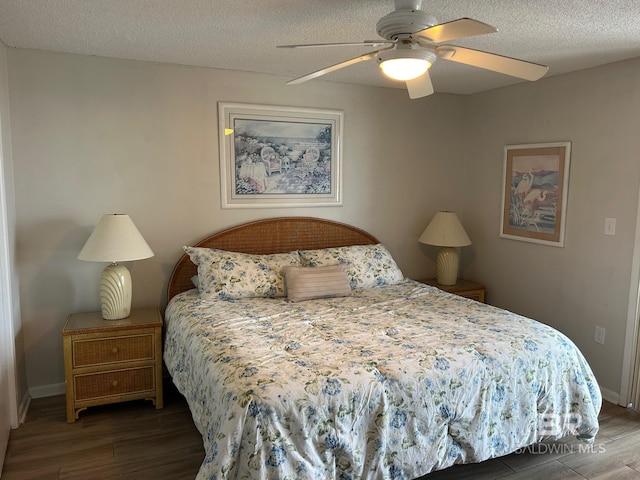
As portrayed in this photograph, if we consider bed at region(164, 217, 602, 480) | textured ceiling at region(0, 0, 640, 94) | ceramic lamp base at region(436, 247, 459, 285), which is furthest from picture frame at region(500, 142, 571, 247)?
bed at region(164, 217, 602, 480)

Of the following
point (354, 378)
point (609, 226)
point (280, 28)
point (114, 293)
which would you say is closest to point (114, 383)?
point (114, 293)

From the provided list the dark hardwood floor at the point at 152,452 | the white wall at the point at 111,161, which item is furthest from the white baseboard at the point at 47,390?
the dark hardwood floor at the point at 152,452

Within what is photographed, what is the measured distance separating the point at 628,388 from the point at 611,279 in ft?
2.36

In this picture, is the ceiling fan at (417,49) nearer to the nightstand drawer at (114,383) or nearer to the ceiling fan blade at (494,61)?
the ceiling fan blade at (494,61)

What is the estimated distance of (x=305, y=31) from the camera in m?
2.62

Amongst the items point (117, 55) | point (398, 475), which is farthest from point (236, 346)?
point (117, 55)

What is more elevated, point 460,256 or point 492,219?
point 492,219

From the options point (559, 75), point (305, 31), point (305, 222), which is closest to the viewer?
point (305, 31)

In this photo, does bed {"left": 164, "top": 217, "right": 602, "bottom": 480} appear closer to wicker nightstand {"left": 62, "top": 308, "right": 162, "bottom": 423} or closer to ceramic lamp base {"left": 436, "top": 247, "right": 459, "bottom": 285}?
wicker nightstand {"left": 62, "top": 308, "right": 162, "bottom": 423}

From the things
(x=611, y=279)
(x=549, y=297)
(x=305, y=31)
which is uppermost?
(x=305, y=31)

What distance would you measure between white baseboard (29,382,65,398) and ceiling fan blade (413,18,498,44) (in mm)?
3145

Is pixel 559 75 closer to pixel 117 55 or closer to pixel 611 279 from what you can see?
pixel 611 279

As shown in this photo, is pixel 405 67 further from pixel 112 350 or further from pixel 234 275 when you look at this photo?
pixel 112 350

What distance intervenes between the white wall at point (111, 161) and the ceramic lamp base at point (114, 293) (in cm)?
29
